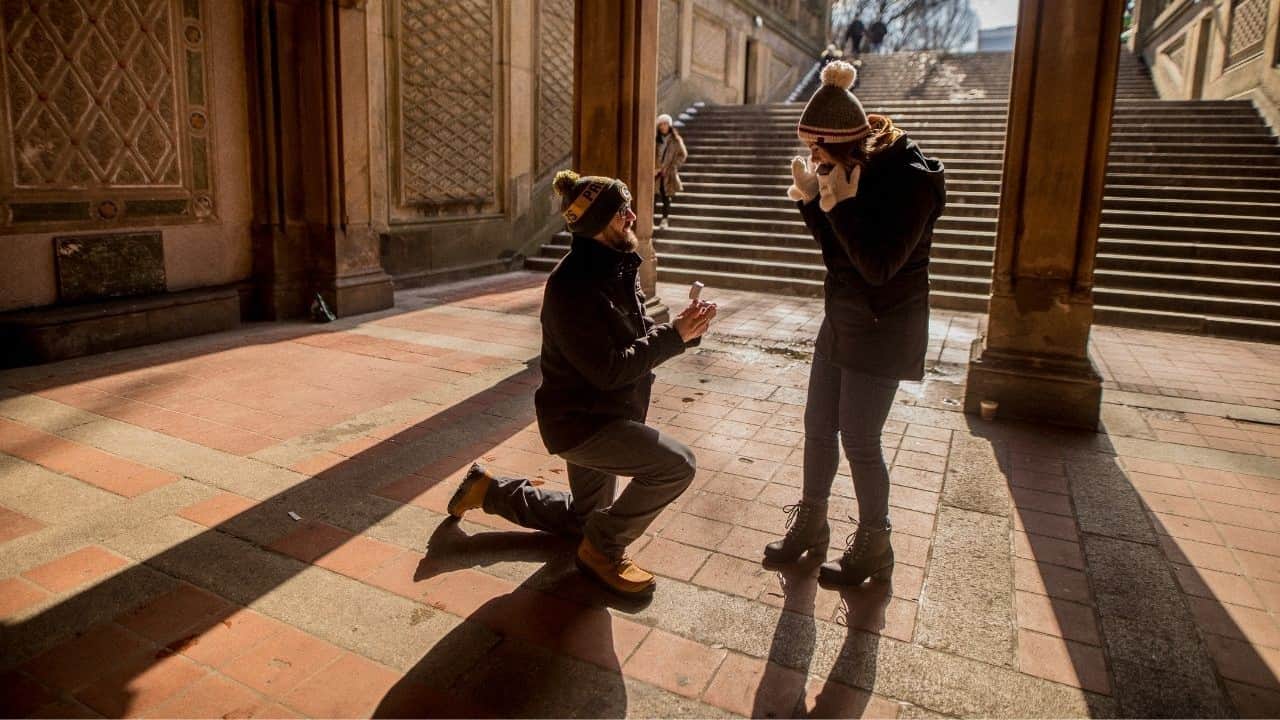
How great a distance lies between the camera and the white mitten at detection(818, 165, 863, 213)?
2.81 meters

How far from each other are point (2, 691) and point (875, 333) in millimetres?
2972

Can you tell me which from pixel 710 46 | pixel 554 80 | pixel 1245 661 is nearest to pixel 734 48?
pixel 710 46

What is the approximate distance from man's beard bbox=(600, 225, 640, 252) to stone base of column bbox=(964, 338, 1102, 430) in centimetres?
356

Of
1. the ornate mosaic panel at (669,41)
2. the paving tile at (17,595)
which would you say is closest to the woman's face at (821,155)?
the paving tile at (17,595)

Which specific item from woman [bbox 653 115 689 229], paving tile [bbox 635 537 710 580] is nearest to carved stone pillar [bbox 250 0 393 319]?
woman [bbox 653 115 689 229]

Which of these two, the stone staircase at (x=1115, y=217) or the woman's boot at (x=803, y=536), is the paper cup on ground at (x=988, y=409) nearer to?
the woman's boot at (x=803, y=536)

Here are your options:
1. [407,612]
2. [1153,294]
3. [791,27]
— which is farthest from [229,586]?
[791,27]

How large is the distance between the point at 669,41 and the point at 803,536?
15.8m

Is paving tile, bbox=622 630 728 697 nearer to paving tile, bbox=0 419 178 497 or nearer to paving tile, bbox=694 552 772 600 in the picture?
paving tile, bbox=694 552 772 600

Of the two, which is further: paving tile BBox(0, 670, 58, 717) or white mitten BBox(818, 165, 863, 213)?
white mitten BBox(818, 165, 863, 213)

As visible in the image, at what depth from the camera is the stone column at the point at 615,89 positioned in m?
7.14

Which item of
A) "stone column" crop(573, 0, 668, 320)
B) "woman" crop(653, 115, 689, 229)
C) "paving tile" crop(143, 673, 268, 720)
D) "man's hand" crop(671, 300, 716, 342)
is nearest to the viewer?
"paving tile" crop(143, 673, 268, 720)

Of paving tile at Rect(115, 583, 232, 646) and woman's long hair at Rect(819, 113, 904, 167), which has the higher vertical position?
woman's long hair at Rect(819, 113, 904, 167)

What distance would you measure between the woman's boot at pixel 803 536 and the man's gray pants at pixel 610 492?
2.08 ft
